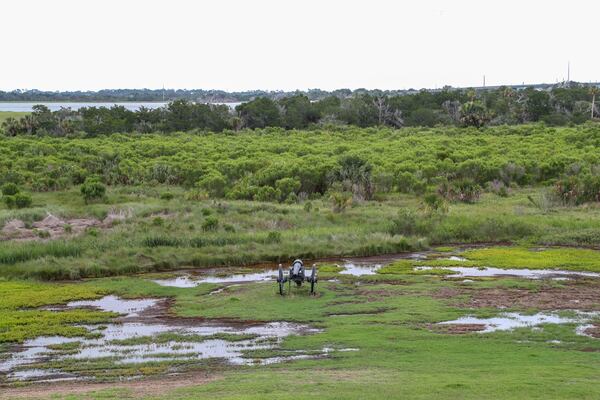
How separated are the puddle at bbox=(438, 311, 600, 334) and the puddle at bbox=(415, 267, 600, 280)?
A: 6.94 metres

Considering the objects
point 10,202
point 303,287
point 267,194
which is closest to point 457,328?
point 303,287

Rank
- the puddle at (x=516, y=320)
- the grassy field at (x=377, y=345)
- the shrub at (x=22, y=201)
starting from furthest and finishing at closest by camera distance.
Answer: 1. the shrub at (x=22, y=201)
2. the puddle at (x=516, y=320)
3. the grassy field at (x=377, y=345)

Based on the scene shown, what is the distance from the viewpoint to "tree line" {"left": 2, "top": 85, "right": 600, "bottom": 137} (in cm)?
9712

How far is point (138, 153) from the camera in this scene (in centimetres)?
6956

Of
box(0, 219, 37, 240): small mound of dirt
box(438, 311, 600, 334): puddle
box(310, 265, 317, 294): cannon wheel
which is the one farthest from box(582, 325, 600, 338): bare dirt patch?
box(0, 219, 37, 240): small mound of dirt

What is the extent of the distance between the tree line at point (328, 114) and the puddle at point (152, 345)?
7307 centimetres

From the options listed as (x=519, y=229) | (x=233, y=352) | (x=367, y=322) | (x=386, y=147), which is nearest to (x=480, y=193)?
(x=519, y=229)

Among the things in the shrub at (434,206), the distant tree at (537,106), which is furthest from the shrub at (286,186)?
the distant tree at (537,106)

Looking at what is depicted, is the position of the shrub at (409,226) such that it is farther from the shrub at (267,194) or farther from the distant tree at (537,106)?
the distant tree at (537,106)

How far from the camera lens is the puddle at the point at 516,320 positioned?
22094mm

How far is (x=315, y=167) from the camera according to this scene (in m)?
55.1

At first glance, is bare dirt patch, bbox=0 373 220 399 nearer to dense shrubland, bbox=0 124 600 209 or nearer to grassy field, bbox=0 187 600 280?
grassy field, bbox=0 187 600 280

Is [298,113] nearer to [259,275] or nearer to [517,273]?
[259,275]

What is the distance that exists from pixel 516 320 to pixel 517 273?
881 cm
